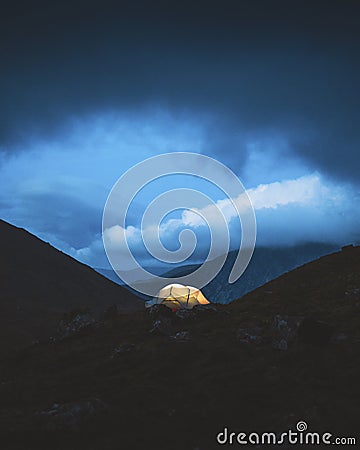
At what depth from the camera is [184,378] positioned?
913 inches

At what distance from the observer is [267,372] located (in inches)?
902

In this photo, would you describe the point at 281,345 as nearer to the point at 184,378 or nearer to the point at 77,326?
the point at 184,378

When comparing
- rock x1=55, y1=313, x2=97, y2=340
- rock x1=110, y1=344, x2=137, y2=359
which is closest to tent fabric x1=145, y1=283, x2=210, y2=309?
rock x1=55, y1=313, x2=97, y2=340

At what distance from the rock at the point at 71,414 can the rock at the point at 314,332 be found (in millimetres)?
14077

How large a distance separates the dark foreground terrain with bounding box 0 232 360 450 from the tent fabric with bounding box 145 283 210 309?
997 centimetres

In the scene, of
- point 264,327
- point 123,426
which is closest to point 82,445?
point 123,426

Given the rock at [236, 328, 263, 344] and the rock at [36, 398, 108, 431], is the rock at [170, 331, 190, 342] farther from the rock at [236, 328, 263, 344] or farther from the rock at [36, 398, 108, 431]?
the rock at [36, 398, 108, 431]

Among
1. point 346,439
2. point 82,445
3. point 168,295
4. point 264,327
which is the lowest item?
point 82,445

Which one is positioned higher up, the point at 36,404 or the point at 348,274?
the point at 348,274

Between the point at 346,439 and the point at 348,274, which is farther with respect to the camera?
the point at 348,274

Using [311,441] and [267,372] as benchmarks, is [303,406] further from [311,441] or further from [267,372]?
[267,372]

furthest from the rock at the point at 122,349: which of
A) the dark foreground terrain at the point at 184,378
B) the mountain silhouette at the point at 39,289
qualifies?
the mountain silhouette at the point at 39,289

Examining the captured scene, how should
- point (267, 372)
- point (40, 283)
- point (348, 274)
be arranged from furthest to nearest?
point (40, 283) < point (348, 274) < point (267, 372)

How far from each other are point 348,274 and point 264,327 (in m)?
16.6
